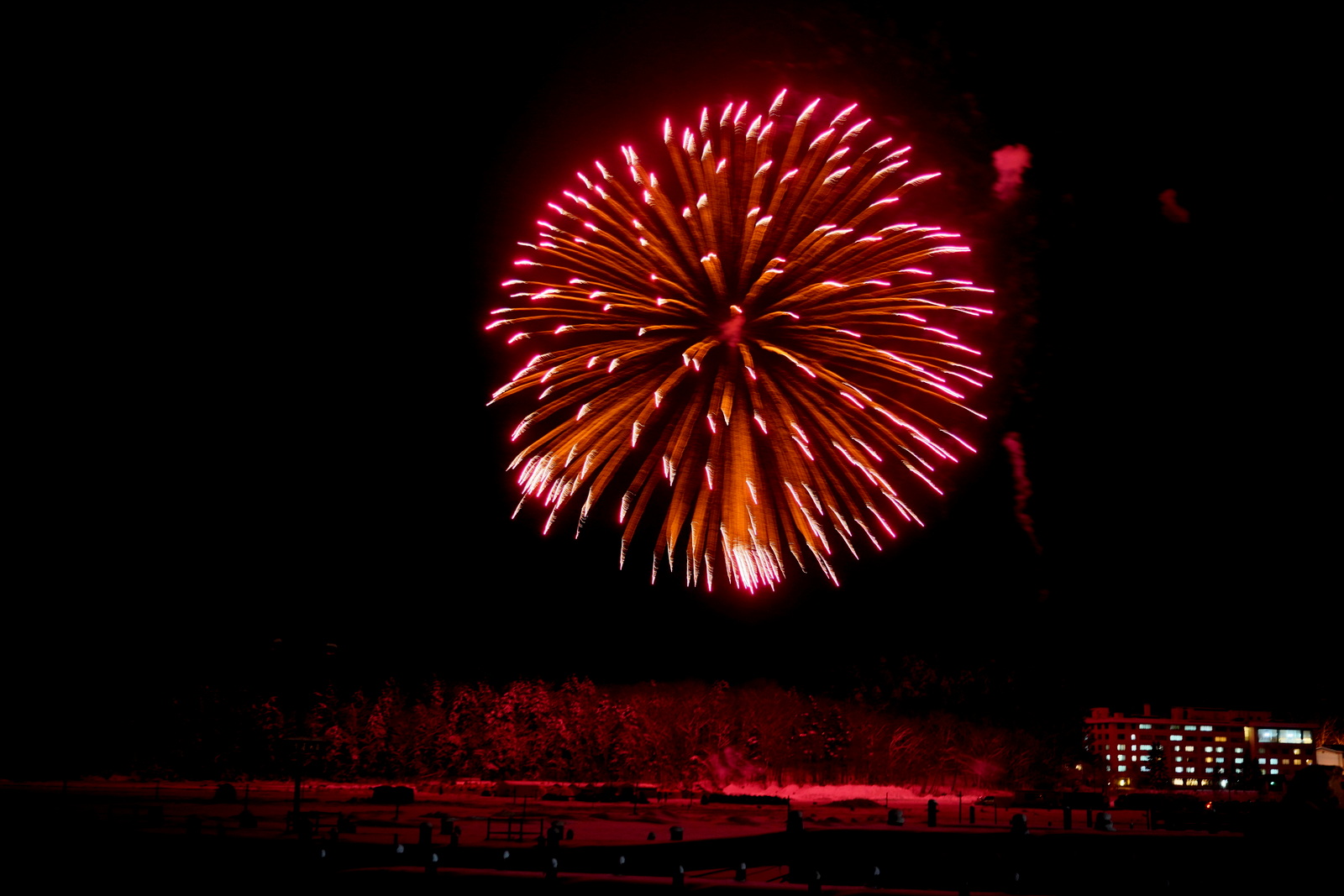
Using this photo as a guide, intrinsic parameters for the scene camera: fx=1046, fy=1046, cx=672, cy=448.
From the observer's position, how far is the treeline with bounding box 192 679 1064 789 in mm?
56250

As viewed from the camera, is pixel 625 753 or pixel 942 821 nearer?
pixel 942 821

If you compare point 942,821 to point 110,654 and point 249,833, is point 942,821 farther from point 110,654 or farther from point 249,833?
point 110,654

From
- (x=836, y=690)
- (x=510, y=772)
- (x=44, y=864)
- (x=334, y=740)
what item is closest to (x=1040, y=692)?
(x=836, y=690)

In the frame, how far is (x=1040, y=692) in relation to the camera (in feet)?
199

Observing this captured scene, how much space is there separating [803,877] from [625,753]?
3939cm

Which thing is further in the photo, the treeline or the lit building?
the lit building

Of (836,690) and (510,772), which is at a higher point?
(836,690)

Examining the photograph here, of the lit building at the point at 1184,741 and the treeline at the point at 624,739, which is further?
the lit building at the point at 1184,741

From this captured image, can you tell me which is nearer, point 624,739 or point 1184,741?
point 624,739

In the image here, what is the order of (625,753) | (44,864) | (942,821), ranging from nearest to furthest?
1. (44,864)
2. (942,821)
3. (625,753)

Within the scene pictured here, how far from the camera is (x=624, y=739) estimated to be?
5931cm

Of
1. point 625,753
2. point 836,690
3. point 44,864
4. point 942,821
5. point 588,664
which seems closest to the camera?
point 44,864

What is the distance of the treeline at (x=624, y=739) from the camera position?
2215 inches

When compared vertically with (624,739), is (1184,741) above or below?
below
